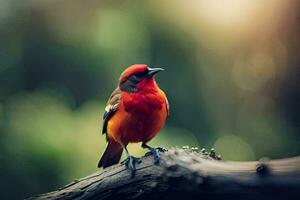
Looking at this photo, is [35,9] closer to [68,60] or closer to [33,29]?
[33,29]

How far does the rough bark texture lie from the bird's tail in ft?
0.81

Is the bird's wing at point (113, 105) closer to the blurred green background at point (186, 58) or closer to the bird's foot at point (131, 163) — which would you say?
the bird's foot at point (131, 163)

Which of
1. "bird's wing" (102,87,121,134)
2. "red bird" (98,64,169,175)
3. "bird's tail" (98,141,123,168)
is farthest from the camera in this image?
"bird's tail" (98,141,123,168)

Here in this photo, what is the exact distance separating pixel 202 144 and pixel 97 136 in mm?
1241

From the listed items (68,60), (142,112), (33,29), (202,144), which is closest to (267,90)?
(202,144)

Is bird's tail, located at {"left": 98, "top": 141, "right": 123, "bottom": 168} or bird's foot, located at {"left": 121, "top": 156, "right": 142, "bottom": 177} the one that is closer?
bird's foot, located at {"left": 121, "top": 156, "right": 142, "bottom": 177}

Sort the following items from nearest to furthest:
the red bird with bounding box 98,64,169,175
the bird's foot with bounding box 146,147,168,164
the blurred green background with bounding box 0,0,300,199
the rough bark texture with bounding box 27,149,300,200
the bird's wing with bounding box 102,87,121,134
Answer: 1. the rough bark texture with bounding box 27,149,300,200
2. the bird's foot with bounding box 146,147,168,164
3. the red bird with bounding box 98,64,169,175
4. the bird's wing with bounding box 102,87,121,134
5. the blurred green background with bounding box 0,0,300,199

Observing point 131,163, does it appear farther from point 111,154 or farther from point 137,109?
point 111,154

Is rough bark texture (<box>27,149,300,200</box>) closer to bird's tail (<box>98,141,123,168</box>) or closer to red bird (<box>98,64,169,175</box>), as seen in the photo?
red bird (<box>98,64,169,175</box>)

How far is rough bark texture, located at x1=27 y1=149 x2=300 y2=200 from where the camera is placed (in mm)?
1543

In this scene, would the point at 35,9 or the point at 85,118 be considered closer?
the point at 85,118

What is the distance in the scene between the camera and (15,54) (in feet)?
14.0

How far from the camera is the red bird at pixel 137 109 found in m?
1.96

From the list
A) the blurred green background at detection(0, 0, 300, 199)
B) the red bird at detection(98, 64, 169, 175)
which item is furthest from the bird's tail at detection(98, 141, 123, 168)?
the blurred green background at detection(0, 0, 300, 199)
